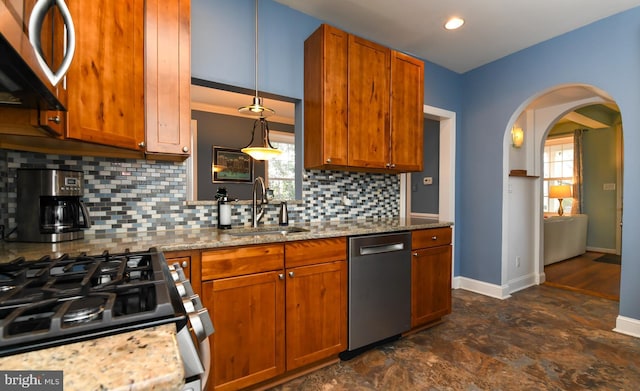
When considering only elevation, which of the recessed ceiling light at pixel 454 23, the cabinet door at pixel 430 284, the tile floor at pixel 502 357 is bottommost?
the tile floor at pixel 502 357

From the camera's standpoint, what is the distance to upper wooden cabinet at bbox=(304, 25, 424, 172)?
2244 mm

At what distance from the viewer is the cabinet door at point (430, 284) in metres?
2.32

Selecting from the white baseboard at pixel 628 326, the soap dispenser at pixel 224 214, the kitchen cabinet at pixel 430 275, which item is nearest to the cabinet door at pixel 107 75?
the soap dispenser at pixel 224 214

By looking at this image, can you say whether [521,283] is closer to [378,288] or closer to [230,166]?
[378,288]

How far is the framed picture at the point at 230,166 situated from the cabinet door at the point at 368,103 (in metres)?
3.25

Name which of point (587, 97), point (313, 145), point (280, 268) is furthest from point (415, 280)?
point (587, 97)

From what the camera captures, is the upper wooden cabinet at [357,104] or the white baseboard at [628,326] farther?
the white baseboard at [628,326]

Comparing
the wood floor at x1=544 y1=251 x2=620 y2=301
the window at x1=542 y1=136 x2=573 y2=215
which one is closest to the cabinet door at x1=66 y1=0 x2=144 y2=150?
the wood floor at x1=544 y1=251 x2=620 y2=301

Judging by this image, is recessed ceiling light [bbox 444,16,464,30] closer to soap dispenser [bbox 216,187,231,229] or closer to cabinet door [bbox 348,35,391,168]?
cabinet door [bbox 348,35,391,168]

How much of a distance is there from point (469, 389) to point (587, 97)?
3.94 m

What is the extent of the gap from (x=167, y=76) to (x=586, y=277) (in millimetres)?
5471

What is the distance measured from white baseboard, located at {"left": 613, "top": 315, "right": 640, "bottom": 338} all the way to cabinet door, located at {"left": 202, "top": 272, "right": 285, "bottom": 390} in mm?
2851

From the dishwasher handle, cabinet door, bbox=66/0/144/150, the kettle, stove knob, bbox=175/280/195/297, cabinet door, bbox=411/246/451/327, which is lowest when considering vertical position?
cabinet door, bbox=411/246/451/327

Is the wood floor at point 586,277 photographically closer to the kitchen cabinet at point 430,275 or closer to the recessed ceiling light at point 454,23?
the kitchen cabinet at point 430,275
